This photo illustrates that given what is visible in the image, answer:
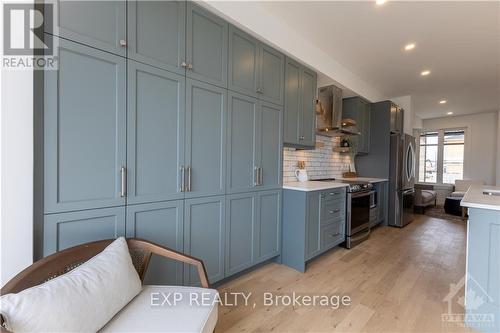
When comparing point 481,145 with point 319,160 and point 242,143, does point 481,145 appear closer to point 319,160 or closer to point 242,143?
point 319,160

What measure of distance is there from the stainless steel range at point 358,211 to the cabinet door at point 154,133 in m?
2.42

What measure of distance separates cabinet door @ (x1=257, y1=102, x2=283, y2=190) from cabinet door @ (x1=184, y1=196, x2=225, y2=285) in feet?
1.98

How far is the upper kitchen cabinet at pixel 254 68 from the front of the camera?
2.11m

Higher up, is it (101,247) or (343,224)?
(101,247)

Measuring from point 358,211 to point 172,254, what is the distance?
2898 millimetres

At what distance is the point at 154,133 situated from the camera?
1589 millimetres

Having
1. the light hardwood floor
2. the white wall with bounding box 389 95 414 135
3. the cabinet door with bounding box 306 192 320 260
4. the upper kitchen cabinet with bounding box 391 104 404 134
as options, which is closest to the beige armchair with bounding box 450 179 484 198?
the white wall with bounding box 389 95 414 135

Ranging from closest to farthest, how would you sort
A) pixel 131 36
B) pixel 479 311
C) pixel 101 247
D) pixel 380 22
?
pixel 101 247, pixel 131 36, pixel 479 311, pixel 380 22

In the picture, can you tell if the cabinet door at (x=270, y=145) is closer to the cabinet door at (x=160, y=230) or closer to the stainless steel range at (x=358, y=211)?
the cabinet door at (x=160, y=230)

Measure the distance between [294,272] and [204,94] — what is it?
2.07 m

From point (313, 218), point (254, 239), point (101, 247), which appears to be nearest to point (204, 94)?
point (101, 247)

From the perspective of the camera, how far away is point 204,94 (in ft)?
6.17

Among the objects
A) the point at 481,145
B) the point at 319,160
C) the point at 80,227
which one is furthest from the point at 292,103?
the point at 481,145

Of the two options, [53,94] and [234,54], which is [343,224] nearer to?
[234,54]
